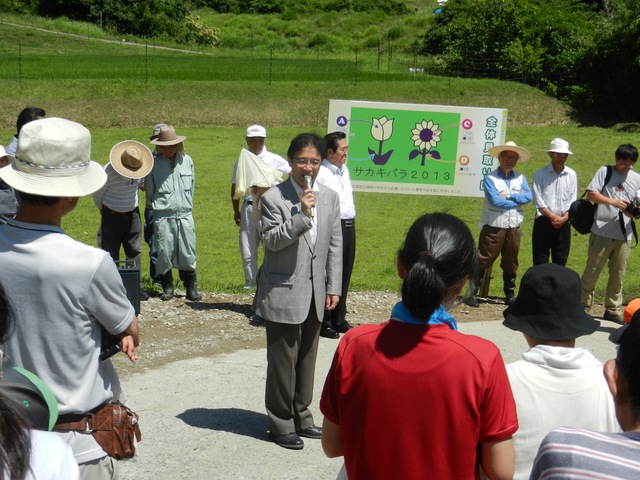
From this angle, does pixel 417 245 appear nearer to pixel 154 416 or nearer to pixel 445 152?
pixel 154 416

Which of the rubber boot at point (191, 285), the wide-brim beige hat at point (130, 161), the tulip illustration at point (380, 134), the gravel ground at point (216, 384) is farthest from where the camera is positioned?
the tulip illustration at point (380, 134)

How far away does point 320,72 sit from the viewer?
36.5 m

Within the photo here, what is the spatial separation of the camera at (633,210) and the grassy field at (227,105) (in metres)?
7.09

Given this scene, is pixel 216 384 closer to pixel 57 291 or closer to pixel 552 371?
pixel 57 291

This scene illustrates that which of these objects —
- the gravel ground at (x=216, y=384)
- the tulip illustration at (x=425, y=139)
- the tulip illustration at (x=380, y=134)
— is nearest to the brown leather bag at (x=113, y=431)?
the gravel ground at (x=216, y=384)

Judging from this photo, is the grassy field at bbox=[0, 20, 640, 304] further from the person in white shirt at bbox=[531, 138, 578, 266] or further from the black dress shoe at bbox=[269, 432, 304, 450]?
the black dress shoe at bbox=[269, 432, 304, 450]

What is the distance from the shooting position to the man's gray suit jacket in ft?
18.6

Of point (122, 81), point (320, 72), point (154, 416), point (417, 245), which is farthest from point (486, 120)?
point (320, 72)

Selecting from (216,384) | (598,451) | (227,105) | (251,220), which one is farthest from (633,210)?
(227,105)

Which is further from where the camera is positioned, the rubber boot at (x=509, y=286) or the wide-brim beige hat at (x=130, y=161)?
the rubber boot at (x=509, y=286)

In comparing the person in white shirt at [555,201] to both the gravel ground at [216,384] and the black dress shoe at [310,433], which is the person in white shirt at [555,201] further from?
the black dress shoe at [310,433]

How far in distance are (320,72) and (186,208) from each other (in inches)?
1101

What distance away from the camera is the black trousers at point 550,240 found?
32.3 ft

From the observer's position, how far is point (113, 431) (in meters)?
3.28
